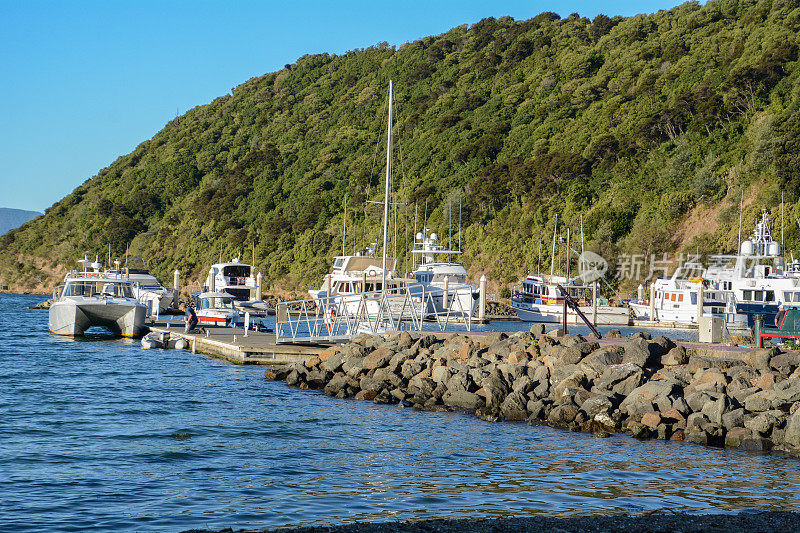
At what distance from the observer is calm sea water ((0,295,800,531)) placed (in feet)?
36.7

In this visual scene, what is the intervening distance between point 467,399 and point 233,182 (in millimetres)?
96172

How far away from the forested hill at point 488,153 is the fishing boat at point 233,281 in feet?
44.8

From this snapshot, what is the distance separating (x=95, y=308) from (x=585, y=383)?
26863 mm

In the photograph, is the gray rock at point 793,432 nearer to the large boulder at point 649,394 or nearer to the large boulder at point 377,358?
the large boulder at point 649,394

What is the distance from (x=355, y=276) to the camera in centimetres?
4984

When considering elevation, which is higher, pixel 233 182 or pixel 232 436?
pixel 233 182

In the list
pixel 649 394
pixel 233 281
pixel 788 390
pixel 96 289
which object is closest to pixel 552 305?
pixel 233 281

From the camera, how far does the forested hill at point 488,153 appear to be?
6600 centimetres

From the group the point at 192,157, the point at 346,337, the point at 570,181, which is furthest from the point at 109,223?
the point at 346,337

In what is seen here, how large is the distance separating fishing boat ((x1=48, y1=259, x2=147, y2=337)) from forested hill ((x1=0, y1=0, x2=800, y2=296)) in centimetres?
3442

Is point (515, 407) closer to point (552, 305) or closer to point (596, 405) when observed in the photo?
point (596, 405)

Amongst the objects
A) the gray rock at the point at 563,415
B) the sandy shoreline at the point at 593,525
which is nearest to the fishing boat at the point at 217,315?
the gray rock at the point at 563,415

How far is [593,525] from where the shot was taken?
938cm

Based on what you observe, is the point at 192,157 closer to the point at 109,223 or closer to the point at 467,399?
the point at 109,223
